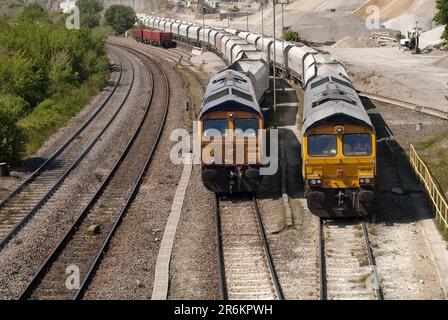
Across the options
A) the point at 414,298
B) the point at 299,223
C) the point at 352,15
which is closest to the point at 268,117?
the point at 299,223

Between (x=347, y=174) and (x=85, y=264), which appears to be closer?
(x=85, y=264)

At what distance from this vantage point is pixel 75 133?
3105 centimetres

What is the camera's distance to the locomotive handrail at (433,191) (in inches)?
689

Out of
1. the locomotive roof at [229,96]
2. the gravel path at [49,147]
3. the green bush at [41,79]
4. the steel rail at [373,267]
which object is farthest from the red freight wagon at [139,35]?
the steel rail at [373,267]

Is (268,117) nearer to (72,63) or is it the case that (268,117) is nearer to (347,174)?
(347,174)

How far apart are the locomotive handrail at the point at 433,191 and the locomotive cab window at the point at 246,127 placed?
5.30 metres

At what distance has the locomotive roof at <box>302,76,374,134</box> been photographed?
59.2ft

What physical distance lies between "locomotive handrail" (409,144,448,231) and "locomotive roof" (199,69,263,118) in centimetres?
542

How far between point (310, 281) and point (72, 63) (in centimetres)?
3656

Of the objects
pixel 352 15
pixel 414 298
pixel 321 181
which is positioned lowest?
pixel 414 298

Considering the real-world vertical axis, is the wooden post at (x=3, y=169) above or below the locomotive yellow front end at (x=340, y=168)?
below

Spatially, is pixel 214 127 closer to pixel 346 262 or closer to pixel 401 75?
pixel 346 262

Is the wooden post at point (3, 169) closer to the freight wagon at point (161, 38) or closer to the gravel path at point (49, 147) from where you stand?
the gravel path at point (49, 147)

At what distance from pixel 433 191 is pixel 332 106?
3832mm
